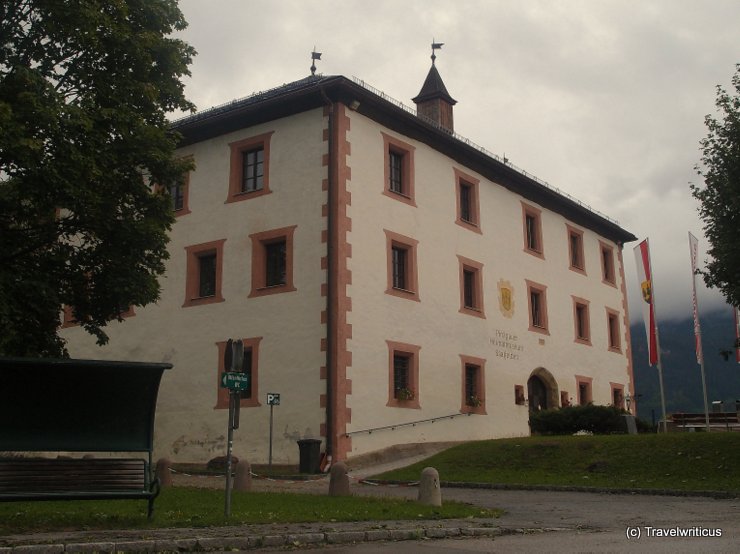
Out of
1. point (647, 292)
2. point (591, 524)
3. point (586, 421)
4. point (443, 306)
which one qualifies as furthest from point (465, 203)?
point (591, 524)

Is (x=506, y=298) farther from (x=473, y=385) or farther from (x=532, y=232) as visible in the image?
(x=532, y=232)

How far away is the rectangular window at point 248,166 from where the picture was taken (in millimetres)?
27234

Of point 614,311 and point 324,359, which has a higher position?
point 614,311

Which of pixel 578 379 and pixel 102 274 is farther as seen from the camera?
pixel 578 379

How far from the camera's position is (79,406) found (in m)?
11.9

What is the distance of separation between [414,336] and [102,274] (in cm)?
1183

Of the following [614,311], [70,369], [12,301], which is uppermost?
[614,311]

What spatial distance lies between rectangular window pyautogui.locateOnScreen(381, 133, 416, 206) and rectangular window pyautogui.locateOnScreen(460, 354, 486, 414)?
553 cm

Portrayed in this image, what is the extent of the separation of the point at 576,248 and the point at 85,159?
89.1 ft

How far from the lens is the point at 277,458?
2436 cm

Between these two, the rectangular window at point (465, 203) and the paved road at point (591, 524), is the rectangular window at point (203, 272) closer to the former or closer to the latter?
the rectangular window at point (465, 203)

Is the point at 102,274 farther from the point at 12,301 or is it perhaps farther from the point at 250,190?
the point at 250,190

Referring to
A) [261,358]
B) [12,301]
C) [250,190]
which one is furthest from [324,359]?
[12,301]

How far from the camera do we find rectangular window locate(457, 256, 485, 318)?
2989cm
